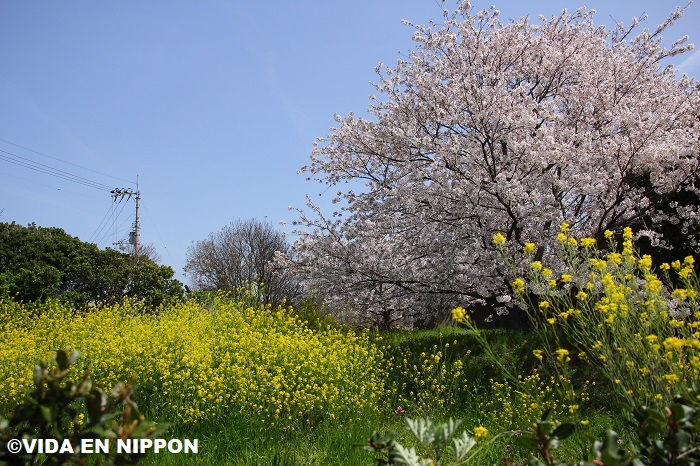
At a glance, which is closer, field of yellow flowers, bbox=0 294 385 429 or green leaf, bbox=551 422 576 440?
green leaf, bbox=551 422 576 440

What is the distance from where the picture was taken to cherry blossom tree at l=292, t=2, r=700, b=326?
7.53 m

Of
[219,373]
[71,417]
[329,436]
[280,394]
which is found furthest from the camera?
[219,373]

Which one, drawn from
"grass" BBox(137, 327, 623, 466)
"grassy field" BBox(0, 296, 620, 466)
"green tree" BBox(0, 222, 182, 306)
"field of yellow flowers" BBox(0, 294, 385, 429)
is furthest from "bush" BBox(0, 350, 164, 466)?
"green tree" BBox(0, 222, 182, 306)

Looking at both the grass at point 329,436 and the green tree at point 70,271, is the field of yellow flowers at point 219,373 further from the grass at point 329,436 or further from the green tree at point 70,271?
the green tree at point 70,271

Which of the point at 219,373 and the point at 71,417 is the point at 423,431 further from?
the point at 219,373

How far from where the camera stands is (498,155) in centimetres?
797

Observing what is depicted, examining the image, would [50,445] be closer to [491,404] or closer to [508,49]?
[491,404]

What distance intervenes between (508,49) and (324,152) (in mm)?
3620

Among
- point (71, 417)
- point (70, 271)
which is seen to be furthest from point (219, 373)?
point (70, 271)

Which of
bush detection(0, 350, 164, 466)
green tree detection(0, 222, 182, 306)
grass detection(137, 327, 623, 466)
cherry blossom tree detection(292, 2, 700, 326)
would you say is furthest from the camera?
green tree detection(0, 222, 182, 306)

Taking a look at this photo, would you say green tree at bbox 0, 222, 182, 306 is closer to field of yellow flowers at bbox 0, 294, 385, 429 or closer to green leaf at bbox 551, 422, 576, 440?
field of yellow flowers at bbox 0, 294, 385, 429

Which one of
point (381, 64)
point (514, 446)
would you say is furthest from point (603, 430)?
point (381, 64)

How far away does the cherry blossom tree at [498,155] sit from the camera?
7527mm

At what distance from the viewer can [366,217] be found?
9172 mm
